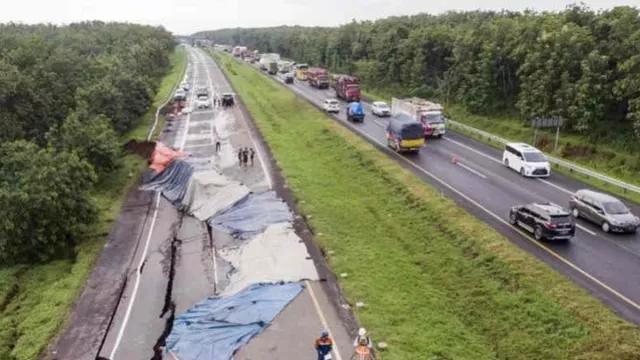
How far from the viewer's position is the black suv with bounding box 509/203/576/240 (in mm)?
26391

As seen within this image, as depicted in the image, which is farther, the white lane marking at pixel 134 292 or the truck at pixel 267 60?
the truck at pixel 267 60

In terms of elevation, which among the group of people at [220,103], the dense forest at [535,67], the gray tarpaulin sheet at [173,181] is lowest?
the gray tarpaulin sheet at [173,181]

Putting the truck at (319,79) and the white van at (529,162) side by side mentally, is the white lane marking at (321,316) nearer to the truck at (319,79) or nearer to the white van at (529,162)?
the white van at (529,162)

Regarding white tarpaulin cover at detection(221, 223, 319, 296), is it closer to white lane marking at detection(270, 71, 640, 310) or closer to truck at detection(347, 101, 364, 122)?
white lane marking at detection(270, 71, 640, 310)

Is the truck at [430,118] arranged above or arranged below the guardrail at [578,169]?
above

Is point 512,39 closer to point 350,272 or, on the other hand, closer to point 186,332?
point 350,272

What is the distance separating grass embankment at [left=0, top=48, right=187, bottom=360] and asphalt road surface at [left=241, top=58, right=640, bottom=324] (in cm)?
2059

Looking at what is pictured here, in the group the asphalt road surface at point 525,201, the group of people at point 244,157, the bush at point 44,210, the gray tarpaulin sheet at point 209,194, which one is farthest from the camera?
the group of people at point 244,157

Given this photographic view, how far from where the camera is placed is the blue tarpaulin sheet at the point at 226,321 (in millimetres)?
17922

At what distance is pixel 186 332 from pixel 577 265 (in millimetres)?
16863

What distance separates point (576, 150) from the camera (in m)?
45.2

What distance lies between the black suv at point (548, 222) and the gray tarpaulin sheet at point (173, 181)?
2125 cm

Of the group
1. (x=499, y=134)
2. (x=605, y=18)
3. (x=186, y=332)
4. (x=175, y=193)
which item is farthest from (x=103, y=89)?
(x=605, y=18)

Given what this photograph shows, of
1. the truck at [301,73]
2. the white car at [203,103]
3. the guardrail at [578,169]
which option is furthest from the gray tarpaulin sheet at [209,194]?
the truck at [301,73]
